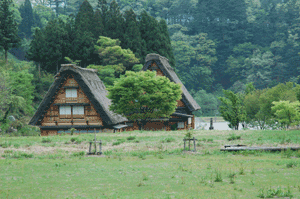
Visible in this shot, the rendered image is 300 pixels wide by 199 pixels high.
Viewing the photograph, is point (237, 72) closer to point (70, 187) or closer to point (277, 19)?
point (277, 19)

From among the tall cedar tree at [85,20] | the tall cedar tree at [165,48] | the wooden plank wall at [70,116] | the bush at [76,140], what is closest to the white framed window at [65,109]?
the wooden plank wall at [70,116]

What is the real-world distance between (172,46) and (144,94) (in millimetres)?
72672

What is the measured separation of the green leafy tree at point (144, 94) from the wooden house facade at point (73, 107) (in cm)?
303

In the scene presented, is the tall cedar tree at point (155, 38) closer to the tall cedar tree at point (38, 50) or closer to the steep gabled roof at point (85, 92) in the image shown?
the tall cedar tree at point (38, 50)

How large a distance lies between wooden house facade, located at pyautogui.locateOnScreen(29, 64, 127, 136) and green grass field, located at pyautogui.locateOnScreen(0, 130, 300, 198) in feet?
40.6

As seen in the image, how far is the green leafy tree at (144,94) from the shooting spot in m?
30.6

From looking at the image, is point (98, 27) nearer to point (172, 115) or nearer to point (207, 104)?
point (172, 115)

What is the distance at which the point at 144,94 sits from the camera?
102ft

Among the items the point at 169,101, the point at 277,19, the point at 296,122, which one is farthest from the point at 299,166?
the point at 277,19

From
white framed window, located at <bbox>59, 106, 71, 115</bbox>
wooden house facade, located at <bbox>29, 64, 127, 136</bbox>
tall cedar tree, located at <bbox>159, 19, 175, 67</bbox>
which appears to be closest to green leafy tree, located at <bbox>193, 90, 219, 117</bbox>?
tall cedar tree, located at <bbox>159, 19, 175, 67</bbox>

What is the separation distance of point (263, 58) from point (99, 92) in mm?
74773

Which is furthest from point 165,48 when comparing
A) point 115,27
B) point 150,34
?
point 115,27

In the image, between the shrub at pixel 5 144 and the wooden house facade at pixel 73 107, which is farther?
the wooden house facade at pixel 73 107

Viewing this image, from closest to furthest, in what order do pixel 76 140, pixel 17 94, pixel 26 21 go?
1. pixel 76 140
2. pixel 17 94
3. pixel 26 21
